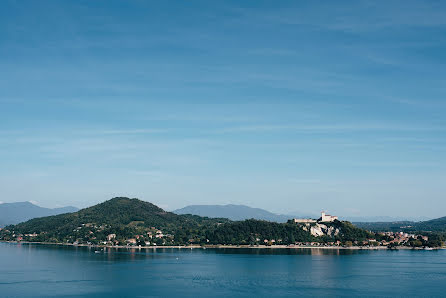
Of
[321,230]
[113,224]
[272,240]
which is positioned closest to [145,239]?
[113,224]

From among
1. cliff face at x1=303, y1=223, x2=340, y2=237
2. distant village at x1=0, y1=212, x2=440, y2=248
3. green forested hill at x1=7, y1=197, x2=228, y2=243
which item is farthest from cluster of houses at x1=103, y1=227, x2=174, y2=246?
cliff face at x1=303, y1=223, x2=340, y2=237

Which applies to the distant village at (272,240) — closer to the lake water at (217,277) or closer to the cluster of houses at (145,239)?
the cluster of houses at (145,239)

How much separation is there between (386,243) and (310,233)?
1696 centimetres

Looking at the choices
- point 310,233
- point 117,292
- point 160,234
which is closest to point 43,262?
point 117,292

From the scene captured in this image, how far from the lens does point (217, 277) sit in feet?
191

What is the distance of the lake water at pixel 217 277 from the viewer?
48.6 metres

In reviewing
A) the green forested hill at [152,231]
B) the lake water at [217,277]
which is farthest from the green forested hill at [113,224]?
the lake water at [217,277]

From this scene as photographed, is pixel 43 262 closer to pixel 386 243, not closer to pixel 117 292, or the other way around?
pixel 117 292

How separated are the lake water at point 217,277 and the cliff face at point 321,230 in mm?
44920

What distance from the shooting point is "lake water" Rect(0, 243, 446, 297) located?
→ 4856 centimetres

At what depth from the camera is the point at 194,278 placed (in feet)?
189

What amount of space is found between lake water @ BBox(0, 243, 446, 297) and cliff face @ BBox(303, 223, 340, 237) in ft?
147

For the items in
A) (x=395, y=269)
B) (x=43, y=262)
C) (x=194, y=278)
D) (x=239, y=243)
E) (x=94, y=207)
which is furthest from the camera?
(x=94, y=207)

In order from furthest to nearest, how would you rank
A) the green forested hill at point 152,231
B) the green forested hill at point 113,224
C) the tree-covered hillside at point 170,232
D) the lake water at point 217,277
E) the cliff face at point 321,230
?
the cliff face at point 321,230 < the green forested hill at point 113,224 < the green forested hill at point 152,231 < the tree-covered hillside at point 170,232 < the lake water at point 217,277
